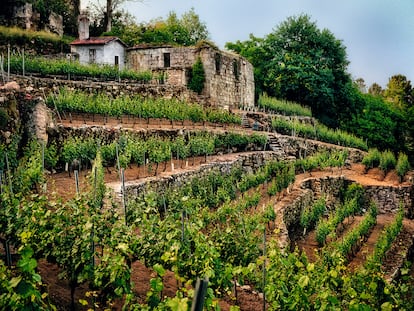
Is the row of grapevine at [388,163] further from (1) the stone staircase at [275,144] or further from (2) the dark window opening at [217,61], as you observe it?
(2) the dark window opening at [217,61]

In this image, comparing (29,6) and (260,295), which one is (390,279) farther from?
(29,6)

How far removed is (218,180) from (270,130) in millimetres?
11915

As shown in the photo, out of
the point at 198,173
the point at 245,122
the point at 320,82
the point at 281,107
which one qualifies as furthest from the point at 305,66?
the point at 198,173

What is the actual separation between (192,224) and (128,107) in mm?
12974

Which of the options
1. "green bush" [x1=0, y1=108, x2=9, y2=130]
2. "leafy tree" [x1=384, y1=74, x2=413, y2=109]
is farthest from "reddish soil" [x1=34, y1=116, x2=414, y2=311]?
"leafy tree" [x1=384, y1=74, x2=413, y2=109]

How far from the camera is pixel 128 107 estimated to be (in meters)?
18.8

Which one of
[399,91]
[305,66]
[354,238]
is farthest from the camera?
[399,91]

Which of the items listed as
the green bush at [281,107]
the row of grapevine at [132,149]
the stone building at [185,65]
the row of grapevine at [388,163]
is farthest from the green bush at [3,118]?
the green bush at [281,107]

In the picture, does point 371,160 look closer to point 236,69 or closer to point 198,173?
point 236,69

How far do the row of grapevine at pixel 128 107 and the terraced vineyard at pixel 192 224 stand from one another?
1.69 ft

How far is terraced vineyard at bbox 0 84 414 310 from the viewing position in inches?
214

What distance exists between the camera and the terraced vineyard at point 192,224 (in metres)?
5.44

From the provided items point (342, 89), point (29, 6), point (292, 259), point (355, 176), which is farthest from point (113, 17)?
point (292, 259)

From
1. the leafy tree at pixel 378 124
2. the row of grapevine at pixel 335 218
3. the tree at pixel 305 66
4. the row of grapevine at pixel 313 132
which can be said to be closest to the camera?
the row of grapevine at pixel 335 218
